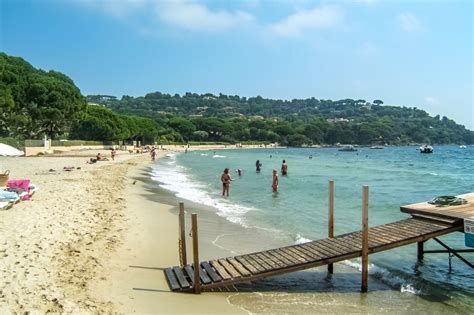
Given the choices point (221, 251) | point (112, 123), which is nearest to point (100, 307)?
point (221, 251)

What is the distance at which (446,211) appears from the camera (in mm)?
10438

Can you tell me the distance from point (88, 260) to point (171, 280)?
200 centimetres

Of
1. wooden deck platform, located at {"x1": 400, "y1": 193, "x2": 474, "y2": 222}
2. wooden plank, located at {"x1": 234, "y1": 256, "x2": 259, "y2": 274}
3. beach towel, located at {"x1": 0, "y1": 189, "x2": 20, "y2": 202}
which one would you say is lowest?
wooden plank, located at {"x1": 234, "y1": 256, "x2": 259, "y2": 274}

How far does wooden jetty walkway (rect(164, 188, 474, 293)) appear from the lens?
28.1ft

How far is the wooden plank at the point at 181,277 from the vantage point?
27.6 ft

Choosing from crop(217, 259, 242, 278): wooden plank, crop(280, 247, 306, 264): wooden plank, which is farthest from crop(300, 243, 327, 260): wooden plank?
crop(217, 259, 242, 278): wooden plank

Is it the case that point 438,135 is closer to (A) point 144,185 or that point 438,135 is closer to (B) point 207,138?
(B) point 207,138

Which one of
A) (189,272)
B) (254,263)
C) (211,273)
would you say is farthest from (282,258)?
(189,272)

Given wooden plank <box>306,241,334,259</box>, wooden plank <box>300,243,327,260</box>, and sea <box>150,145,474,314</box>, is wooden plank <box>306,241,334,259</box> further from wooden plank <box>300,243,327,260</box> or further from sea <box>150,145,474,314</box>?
sea <box>150,145,474,314</box>

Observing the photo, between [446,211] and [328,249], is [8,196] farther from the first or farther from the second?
[446,211]

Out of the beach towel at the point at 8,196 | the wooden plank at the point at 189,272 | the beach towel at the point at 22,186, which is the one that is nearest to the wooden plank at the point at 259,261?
the wooden plank at the point at 189,272

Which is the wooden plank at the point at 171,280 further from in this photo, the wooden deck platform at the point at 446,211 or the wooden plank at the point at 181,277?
the wooden deck platform at the point at 446,211

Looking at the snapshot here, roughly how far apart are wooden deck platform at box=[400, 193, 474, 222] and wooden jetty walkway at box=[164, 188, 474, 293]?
0.09 ft

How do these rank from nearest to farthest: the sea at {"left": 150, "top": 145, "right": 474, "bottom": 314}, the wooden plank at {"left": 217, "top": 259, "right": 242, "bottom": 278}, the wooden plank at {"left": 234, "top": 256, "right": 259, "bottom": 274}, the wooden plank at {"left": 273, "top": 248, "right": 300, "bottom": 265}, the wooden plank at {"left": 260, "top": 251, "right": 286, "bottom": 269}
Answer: the sea at {"left": 150, "top": 145, "right": 474, "bottom": 314}
the wooden plank at {"left": 217, "top": 259, "right": 242, "bottom": 278}
the wooden plank at {"left": 234, "top": 256, "right": 259, "bottom": 274}
the wooden plank at {"left": 260, "top": 251, "right": 286, "bottom": 269}
the wooden plank at {"left": 273, "top": 248, "right": 300, "bottom": 265}
